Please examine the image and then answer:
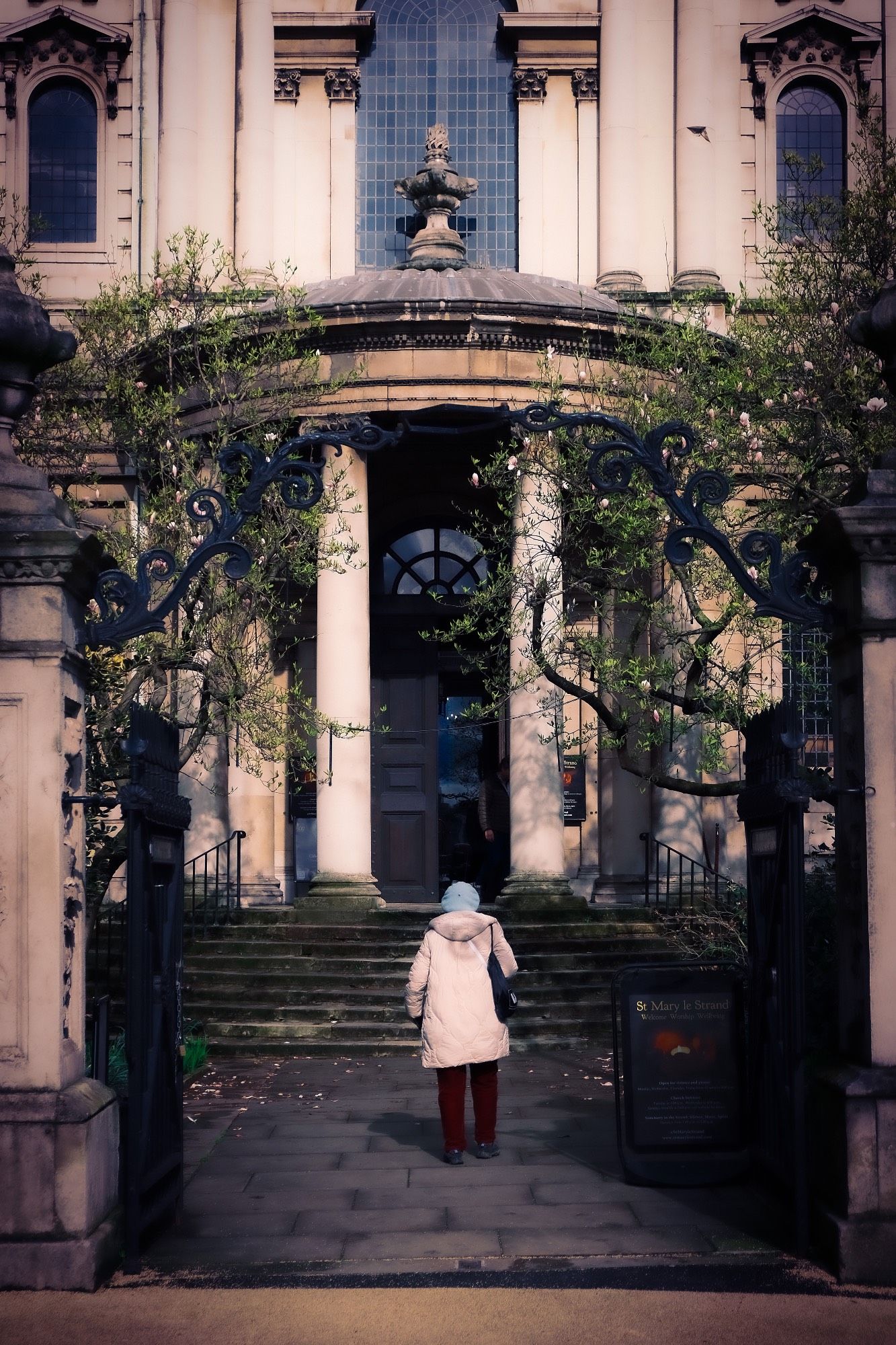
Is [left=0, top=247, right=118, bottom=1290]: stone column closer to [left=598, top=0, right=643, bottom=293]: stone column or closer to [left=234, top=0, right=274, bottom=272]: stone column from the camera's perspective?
[left=234, top=0, right=274, bottom=272]: stone column

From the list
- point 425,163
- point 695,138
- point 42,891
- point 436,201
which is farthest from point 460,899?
point 695,138

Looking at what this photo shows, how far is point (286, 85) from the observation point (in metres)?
24.6

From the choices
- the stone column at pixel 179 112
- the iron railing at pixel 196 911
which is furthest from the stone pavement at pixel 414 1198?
the stone column at pixel 179 112

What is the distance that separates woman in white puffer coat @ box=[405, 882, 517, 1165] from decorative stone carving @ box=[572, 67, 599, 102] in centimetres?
1657

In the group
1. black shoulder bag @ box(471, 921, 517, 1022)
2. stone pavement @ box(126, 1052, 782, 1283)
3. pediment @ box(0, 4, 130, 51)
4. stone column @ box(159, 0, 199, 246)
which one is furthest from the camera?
pediment @ box(0, 4, 130, 51)

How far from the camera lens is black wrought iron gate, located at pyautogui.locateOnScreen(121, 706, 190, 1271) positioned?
26.6 feet

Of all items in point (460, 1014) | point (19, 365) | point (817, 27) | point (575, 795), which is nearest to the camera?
point (19, 365)

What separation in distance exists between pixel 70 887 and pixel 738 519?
9.35m

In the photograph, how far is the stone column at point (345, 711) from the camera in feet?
63.8

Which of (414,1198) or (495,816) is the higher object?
(495,816)

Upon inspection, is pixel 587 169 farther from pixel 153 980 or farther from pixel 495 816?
pixel 153 980

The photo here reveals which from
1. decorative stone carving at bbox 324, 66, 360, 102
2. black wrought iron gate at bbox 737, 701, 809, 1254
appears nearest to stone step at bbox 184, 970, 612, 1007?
black wrought iron gate at bbox 737, 701, 809, 1254

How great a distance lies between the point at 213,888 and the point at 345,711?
3.36 meters

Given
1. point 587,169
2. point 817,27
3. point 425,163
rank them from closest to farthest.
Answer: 1. point 425,163
2. point 587,169
3. point 817,27
